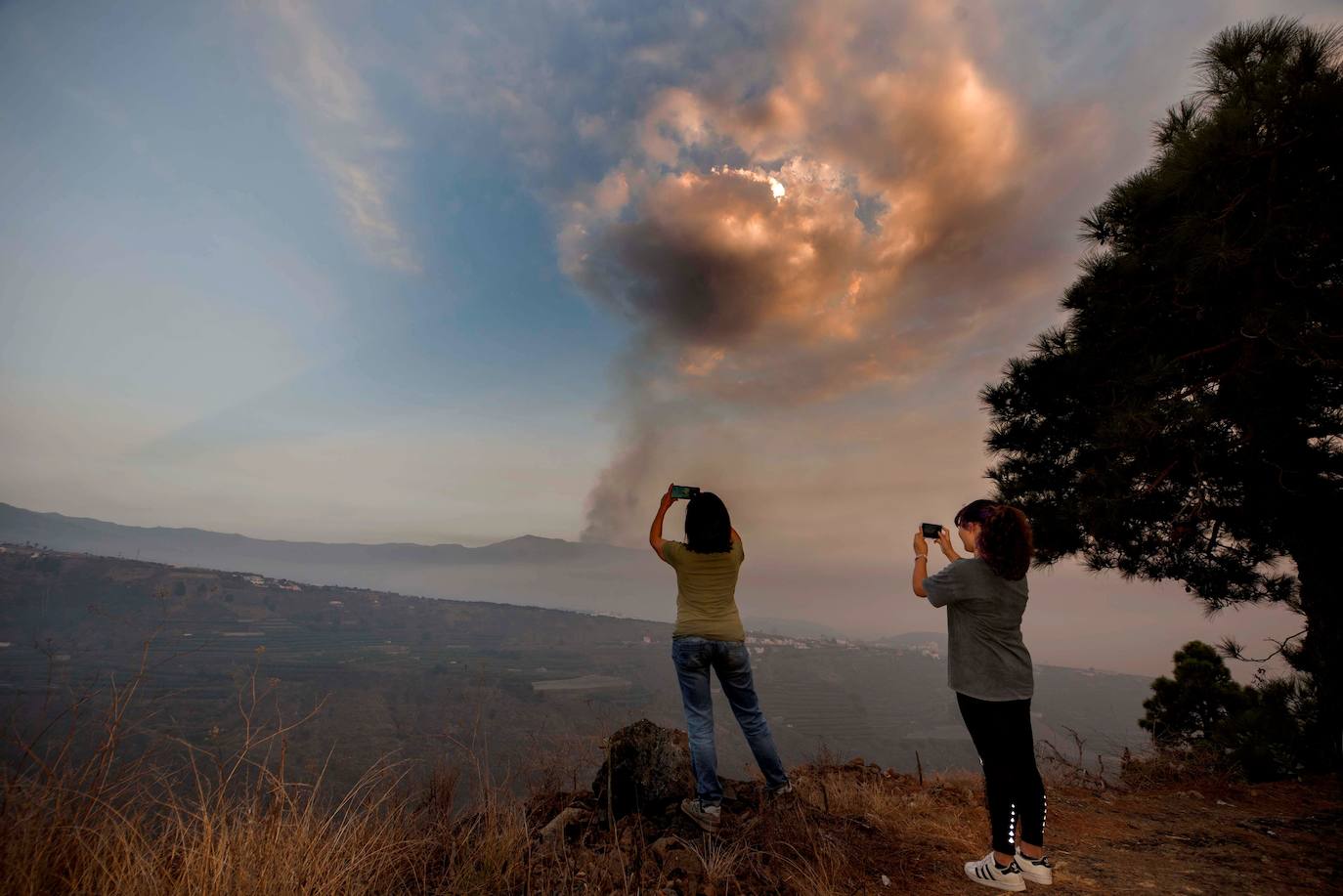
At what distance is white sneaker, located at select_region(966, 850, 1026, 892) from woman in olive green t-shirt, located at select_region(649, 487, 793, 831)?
56.7 inches

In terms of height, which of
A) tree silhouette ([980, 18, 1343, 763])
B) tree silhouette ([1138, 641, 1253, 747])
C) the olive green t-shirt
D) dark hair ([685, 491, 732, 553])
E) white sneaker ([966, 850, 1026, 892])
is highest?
tree silhouette ([980, 18, 1343, 763])

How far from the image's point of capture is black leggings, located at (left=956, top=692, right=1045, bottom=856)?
11.7ft

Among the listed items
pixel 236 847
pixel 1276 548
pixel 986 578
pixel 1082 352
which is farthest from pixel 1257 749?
pixel 236 847

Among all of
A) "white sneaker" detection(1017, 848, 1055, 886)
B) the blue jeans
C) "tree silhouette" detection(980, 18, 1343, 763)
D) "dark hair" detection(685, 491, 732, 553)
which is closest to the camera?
"white sneaker" detection(1017, 848, 1055, 886)

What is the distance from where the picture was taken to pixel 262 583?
19062 centimetres

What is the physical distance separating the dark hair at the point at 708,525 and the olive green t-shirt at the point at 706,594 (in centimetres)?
7

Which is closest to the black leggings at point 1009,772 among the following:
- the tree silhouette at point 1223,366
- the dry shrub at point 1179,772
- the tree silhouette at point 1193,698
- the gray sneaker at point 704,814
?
the gray sneaker at point 704,814

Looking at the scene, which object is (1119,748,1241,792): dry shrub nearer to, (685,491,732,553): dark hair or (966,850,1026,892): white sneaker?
(966,850,1026,892): white sneaker

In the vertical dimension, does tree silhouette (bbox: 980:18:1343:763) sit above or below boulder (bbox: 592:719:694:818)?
above

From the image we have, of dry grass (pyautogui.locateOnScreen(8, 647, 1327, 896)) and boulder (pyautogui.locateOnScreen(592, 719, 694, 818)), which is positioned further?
boulder (pyautogui.locateOnScreen(592, 719, 694, 818))

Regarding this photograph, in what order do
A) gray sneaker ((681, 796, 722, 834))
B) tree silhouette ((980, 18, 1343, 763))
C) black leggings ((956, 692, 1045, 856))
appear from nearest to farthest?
1. black leggings ((956, 692, 1045, 856))
2. gray sneaker ((681, 796, 722, 834))
3. tree silhouette ((980, 18, 1343, 763))

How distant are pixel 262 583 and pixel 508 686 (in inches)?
5296

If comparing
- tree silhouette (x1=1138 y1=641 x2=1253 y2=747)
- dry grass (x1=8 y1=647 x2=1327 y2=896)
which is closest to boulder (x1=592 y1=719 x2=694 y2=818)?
dry grass (x1=8 y1=647 x2=1327 y2=896)

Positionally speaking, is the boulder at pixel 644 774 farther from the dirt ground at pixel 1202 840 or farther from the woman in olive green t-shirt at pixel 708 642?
the dirt ground at pixel 1202 840
